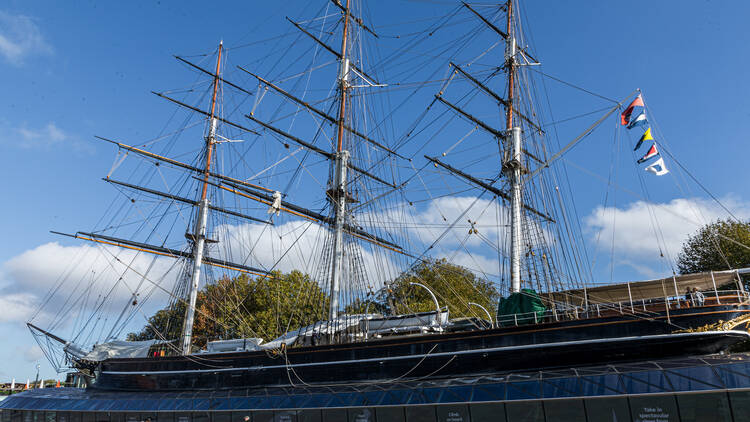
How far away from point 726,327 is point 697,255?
24625 mm

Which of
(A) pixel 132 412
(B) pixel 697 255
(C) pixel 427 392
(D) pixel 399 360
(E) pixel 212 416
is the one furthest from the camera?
(B) pixel 697 255

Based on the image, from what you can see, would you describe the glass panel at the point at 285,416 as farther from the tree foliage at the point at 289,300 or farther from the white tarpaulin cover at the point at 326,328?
the tree foliage at the point at 289,300

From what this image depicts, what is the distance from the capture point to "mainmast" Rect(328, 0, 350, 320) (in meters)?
26.2

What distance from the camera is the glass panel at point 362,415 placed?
17.0 meters

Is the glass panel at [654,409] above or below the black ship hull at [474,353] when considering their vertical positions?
below

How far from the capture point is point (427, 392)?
16.8 m

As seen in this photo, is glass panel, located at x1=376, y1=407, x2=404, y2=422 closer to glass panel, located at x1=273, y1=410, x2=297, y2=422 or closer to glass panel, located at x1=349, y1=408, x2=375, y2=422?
glass panel, located at x1=349, y1=408, x2=375, y2=422

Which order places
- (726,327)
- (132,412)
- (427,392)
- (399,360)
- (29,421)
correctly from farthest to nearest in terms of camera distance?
(29,421), (132,412), (399,360), (427,392), (726,327)

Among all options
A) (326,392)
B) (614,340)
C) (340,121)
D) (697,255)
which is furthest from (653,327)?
(697,255)

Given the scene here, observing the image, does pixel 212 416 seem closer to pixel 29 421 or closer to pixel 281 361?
pixel 281 361

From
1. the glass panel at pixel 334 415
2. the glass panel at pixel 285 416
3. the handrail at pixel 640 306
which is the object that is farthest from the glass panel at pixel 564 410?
the glass panel at pixel 285 416

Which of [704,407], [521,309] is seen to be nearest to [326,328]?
[521,309]

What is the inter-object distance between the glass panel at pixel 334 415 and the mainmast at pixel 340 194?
7.00 m

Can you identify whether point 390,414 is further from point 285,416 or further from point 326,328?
point 326,328
